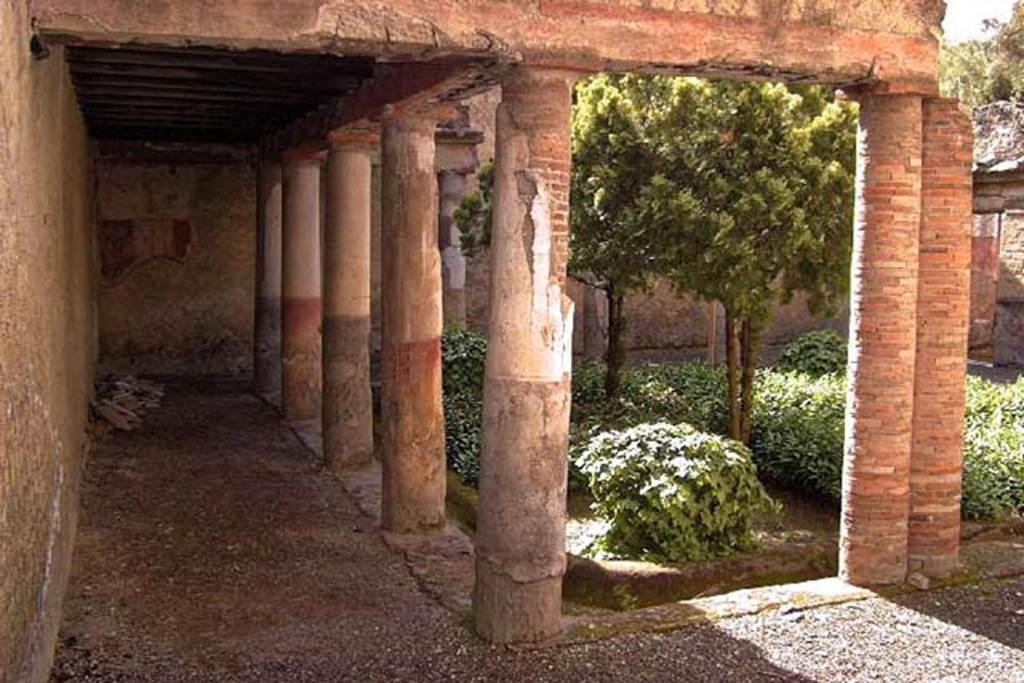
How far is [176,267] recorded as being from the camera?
1667 cm

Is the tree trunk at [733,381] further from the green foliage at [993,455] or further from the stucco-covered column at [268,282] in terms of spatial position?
the stucco-covered column at [268,282]

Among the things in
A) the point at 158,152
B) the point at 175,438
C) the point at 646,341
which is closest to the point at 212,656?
the point at 175,438

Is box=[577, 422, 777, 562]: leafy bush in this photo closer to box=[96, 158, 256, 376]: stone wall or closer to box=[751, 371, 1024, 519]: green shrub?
box=[751, 371, 1024, 519]: green shrub

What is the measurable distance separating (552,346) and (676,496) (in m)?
2.15

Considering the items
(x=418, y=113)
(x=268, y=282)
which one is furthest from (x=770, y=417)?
(x=268, y=282)

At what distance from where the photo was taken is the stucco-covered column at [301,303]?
12.8 meters

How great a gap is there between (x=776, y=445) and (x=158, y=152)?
9.31 m

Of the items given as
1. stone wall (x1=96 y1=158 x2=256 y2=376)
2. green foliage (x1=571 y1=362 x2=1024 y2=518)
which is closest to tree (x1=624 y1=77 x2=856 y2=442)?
green foliage (x1=571 y1=362 x2=1024 y2=518)

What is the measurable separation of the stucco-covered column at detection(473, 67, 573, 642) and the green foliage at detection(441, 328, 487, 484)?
4.25 metres

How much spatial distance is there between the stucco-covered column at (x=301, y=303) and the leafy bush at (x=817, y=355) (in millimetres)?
6973

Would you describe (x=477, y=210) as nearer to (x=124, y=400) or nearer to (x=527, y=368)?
(x=124, y=400)

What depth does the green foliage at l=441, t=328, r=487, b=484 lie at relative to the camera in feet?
35.4

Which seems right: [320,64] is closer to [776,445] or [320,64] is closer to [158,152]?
[776,445]

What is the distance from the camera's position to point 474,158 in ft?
52.9
